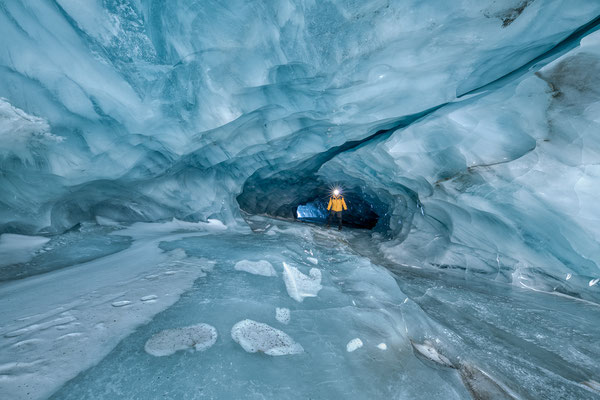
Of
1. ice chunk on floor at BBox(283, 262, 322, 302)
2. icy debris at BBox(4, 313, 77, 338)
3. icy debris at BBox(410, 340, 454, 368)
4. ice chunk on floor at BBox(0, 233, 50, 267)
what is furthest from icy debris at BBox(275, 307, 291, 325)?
ice chunk on floor at BBox(0, 233, 50, 267)

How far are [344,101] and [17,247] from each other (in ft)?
19.6

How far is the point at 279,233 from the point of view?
19.2 ft

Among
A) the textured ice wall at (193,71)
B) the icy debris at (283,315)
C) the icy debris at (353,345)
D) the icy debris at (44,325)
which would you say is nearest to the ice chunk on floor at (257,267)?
the icy debris at (283,315)

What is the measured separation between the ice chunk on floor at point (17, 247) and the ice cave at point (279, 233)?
59 mm

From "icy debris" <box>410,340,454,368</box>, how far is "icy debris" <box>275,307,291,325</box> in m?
1.10

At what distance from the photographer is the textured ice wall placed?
313cm

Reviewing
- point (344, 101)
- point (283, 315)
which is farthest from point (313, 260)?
point (344, 101)

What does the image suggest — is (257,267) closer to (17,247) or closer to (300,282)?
(300,282)

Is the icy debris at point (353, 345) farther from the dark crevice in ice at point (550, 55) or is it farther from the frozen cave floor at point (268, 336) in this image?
the dark crevice in ice at point (550, 55)

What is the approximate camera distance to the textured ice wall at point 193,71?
313cm

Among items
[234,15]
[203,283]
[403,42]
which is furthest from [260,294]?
[403,42]

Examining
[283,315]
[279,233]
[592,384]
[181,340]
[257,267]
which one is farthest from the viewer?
[279,233]

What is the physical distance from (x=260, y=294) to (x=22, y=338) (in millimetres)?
1672

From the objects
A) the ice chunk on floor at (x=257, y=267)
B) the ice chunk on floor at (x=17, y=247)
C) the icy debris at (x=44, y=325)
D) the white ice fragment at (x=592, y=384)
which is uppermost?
the ice chunk on floor at (x=17, y=247)
